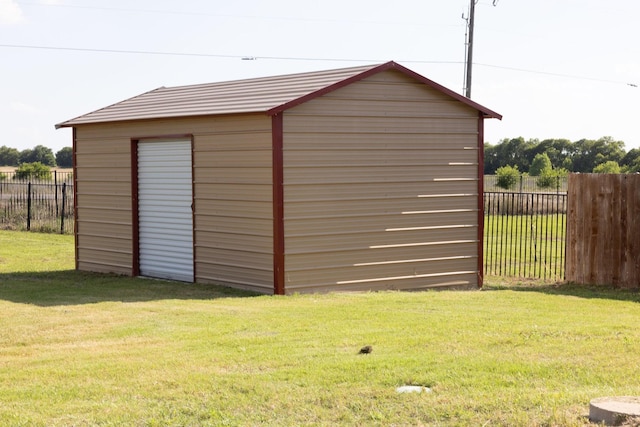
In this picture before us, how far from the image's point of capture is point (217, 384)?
806 cm

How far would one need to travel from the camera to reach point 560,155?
7644 centimetres

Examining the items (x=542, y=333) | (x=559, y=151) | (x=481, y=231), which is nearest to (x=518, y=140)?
(x=559, y=151)

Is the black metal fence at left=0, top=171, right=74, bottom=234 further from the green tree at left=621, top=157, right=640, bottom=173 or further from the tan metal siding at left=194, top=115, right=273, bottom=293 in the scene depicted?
the green tree at left=621, top=157, right=640, bottom=173

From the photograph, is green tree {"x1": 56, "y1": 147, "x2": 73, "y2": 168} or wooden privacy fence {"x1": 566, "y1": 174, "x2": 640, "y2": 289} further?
green tree {"x1": 56, "y1": 147, "x2": 73, "y2": 168}

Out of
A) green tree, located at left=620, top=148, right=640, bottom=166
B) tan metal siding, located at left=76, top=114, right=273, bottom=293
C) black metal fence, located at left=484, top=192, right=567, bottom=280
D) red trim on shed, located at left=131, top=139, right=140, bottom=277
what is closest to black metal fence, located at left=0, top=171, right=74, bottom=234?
tan metal siding, located at left=76, top=114, right=273, bottom=293

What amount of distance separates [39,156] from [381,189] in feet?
238

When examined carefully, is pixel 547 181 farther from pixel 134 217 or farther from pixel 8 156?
pixel 8 156

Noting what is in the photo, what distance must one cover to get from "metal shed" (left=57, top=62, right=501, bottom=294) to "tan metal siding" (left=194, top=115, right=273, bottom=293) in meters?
0.03

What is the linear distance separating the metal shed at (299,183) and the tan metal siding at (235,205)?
3cm

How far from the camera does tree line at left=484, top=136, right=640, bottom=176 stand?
232 feet

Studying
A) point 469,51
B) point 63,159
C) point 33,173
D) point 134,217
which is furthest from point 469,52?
point 63,159

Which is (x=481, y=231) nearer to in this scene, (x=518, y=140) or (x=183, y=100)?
(x=183, y=100)

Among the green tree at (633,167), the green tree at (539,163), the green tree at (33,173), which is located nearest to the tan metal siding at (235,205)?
the green tree at (33,173)

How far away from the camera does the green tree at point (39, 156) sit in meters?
83.4
